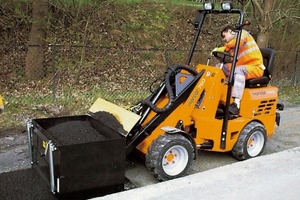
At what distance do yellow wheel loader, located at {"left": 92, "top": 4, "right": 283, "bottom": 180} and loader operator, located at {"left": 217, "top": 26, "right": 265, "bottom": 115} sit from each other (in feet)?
0.39

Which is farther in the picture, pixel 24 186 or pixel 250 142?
pixel 250 142

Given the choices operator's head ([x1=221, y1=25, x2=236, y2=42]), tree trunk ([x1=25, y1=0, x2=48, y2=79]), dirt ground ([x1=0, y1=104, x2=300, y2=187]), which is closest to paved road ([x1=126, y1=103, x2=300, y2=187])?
dirt ground ([x1=0, y1=104, x2=300, y2=187])

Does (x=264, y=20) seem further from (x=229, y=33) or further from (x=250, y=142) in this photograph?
(x=250, y=142)

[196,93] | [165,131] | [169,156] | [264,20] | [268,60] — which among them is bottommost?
[169,156]

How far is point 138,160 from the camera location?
16.6 ft

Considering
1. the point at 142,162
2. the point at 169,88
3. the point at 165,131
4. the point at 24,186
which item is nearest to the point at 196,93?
the point at 169,88

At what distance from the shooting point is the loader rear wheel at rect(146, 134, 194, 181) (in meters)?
4.28

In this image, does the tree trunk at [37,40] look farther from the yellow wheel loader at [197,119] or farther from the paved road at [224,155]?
the paved road at [224,155]

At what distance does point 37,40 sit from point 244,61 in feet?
21.5

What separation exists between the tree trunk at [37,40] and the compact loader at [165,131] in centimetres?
536

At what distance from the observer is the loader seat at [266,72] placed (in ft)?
17.3

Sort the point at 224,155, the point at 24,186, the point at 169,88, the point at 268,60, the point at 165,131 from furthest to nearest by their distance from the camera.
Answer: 1. the point at 268,60
2. the point at 224,155
3. the point at 169,88
4. the point at 165,131
5. the point at 24,186

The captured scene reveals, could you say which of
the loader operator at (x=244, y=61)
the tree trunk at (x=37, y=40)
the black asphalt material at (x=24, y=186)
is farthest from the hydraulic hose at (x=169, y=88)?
the tree trunk at (x=37, y=40)

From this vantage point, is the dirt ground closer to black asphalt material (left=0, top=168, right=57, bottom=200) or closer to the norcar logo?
black asphalt material (left=0, top=168, right=57, bottom=200)
